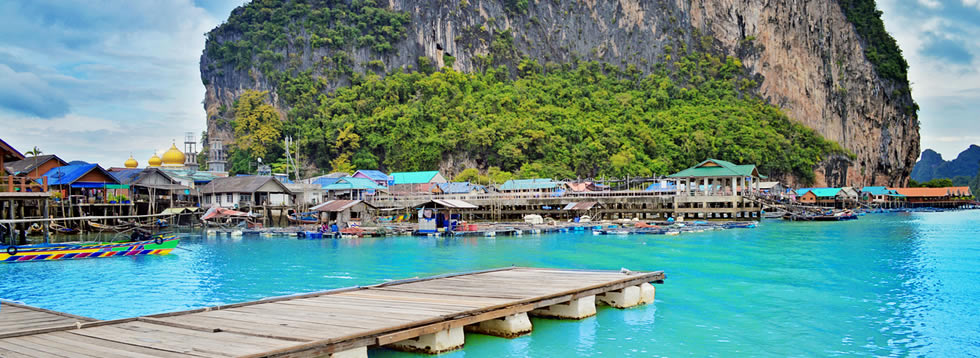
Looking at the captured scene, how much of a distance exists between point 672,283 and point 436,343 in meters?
12.2

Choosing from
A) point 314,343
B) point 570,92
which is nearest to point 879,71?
point 570,92

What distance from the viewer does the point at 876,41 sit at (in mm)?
136125

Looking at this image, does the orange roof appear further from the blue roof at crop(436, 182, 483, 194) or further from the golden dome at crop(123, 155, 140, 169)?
the golden dome at crop(123, 155, 140, 169)

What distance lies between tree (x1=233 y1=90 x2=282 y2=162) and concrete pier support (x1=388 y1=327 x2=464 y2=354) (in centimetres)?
8760

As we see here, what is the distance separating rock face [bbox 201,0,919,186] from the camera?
116312mm

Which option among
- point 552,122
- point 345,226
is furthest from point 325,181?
point 552,122

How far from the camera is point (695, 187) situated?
71562 mm

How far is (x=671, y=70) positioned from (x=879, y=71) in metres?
43.2

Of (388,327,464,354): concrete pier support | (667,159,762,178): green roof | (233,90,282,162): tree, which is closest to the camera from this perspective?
(388,327,464,354): concrete pier support

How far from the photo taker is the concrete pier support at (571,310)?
1509 cm

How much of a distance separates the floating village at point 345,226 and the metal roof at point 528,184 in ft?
0.81

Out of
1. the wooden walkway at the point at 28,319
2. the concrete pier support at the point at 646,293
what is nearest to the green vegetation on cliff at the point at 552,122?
the concrete pier support at the point at 646,293

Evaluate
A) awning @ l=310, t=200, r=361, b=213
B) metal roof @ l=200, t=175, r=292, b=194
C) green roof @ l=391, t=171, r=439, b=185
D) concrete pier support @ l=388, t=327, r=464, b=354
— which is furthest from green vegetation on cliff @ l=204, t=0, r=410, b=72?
concrete pier support @ l=388, t=327, r=464, b=354

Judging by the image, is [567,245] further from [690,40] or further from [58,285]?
[690,40]
